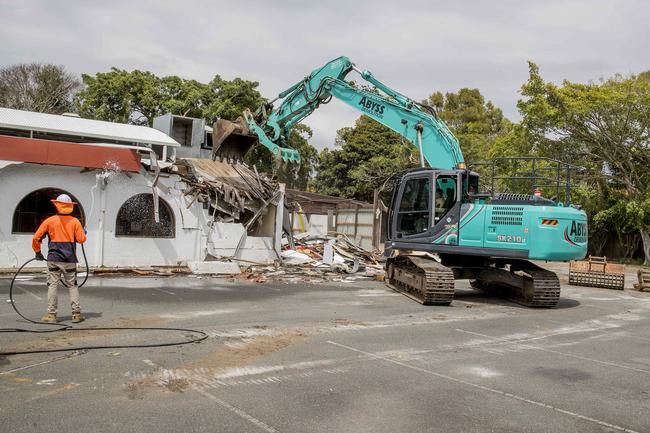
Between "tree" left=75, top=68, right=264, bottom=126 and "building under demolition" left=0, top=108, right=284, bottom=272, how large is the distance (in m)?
15.3

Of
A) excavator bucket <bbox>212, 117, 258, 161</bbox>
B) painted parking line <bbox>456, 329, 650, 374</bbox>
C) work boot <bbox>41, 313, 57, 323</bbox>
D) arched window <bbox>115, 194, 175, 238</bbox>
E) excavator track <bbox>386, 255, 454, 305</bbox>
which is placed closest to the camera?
painted parking line <bbox>456, 329, 650, 374</bbox>

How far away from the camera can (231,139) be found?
21266 mm

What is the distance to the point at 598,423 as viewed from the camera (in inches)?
209

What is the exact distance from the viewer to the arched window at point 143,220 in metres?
17.2

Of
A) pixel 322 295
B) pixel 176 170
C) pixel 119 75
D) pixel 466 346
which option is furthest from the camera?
pixel 119 75

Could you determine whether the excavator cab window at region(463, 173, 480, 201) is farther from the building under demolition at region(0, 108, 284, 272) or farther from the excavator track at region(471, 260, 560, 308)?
the building under demolition at region(0, 108, 284, 272)

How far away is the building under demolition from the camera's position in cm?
1544

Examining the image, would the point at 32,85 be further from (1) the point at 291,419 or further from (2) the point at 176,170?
(1) the point at 291,419

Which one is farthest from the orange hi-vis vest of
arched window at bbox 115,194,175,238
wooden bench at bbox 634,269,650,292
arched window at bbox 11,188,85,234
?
wooden bench at bbox 634,269,650,292

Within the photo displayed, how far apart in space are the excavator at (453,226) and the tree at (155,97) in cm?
2038

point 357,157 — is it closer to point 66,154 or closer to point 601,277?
point 601,277

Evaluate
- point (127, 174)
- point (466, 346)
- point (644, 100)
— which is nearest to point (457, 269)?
point (466, 346)

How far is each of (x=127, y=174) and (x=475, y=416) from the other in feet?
45.9

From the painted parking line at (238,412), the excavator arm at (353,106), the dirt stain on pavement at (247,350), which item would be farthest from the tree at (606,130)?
the painted parking line at (238,412)
